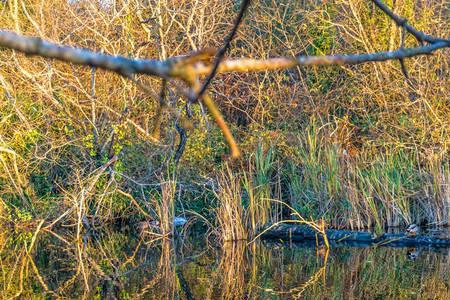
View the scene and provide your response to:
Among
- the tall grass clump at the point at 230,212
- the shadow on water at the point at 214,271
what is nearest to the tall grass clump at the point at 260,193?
the tall grass clump at the point at 230,212

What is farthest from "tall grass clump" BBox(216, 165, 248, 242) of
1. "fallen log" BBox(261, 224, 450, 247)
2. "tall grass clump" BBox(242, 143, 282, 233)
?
"fallen log" BBox(261, 224, 450, 247)

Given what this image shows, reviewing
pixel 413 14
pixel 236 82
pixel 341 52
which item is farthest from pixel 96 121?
pixel 413 14

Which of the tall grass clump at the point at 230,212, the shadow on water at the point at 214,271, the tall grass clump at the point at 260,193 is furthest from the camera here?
the tall grass clump at the point at 260,193

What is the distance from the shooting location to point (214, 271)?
8.07 meters

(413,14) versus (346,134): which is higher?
(413,14)

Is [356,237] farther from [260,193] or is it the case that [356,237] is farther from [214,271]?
[214,271]

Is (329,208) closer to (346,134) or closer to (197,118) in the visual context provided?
(346,134)

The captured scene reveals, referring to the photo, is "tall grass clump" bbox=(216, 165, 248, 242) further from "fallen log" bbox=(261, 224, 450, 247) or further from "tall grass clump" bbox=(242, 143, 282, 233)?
"fallen log" bbox=(261, 224, 450, 247)

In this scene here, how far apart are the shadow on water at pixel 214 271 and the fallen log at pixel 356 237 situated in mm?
241

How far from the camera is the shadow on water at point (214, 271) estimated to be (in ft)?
23.6

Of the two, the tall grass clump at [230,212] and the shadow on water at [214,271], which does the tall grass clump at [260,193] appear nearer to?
the tall grass clump at [230,212]

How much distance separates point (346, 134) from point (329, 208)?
1.89 meters

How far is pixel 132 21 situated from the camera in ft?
37.5

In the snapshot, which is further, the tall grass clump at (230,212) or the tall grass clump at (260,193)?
the tall grass clump at (260,193)
